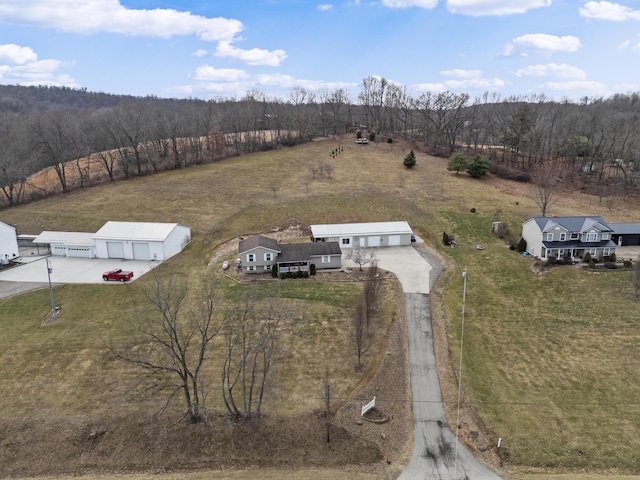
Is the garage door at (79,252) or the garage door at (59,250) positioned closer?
the garage door at (79,252)

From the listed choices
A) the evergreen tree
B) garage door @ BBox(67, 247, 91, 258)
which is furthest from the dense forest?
garage door @ BBox(67, 247, 91, 258)

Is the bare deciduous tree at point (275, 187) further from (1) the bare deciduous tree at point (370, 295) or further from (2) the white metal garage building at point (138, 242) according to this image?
(1) the bare deciduous tree at point (370, 295)

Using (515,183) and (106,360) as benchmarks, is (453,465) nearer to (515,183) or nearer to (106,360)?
(106,360)

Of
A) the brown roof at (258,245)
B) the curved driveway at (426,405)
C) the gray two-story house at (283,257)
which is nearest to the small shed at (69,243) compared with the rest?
the brown roof at (258,245)

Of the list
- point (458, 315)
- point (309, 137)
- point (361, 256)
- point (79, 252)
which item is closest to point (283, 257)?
point (361, 256)

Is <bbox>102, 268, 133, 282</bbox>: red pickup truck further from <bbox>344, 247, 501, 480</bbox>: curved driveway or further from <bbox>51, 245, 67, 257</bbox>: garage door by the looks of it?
<bbox>344, 247, 501, 480</bbox>: curved driveway
